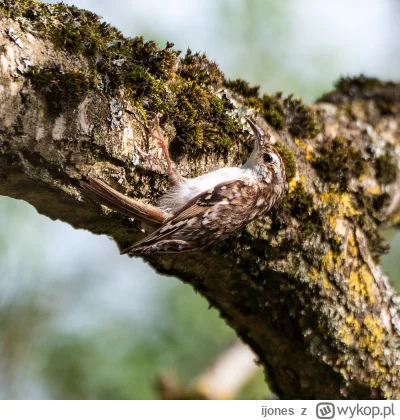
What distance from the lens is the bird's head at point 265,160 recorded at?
10.5 feet

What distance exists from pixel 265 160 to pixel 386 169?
1.56 meters

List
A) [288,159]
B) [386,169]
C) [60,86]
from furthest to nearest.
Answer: [386,169] → [288,159] → [60,86]

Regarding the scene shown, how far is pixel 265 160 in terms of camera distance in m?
3.21

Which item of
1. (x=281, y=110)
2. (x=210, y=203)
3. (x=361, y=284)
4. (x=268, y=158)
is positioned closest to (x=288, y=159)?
(x=268, y=158)

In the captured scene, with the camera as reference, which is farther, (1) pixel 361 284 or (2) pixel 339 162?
(2) pixel 339 162

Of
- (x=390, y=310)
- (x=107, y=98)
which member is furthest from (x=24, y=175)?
(x=390, y=310)

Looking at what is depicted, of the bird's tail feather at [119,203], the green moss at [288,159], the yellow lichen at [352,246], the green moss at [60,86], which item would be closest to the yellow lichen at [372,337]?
the yellow lichen at [352,246]

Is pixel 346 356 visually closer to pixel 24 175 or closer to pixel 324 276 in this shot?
pixel 324 276

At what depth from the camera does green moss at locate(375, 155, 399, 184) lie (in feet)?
13.9

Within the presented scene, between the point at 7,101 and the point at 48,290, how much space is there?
28.1 feet

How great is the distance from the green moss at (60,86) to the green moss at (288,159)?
1466 mm

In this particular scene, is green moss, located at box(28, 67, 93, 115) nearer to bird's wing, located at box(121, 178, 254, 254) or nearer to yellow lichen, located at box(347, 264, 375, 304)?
bird's wing, located at box(121, 178, 254, 254)

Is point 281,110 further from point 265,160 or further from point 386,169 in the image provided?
point 386,169

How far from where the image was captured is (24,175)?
91.0 inches
